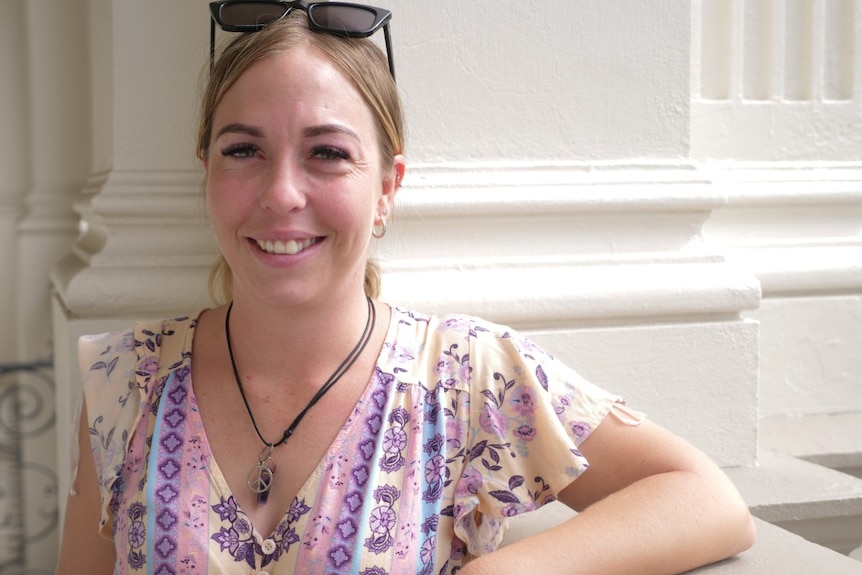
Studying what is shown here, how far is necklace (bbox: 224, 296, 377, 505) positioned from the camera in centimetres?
165

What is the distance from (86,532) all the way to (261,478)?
0.41 m

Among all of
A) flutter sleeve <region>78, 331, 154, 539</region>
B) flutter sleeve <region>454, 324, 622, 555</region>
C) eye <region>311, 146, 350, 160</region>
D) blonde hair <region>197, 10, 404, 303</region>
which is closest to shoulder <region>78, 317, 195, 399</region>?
flutter sleeve <region>78, 331, 154, 539</region>

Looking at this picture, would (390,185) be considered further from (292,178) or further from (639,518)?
(639,518)

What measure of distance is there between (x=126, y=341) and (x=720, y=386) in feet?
4.65

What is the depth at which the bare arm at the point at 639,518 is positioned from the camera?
4.91 feet

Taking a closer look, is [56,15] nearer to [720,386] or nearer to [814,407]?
[720,386]

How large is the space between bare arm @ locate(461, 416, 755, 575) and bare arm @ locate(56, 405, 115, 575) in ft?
2.45

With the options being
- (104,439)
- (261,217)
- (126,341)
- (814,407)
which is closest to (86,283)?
(126,341)

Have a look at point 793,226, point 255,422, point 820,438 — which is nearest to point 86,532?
point 255,422

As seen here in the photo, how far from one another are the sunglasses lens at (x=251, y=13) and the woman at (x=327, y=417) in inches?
1.0

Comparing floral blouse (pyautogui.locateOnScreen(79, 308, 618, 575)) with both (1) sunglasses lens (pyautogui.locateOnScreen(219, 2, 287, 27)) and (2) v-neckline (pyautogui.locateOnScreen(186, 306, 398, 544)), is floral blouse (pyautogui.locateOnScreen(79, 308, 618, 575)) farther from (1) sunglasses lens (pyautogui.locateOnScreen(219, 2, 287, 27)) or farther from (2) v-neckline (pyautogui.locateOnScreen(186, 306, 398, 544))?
(1) sunglasses lens (pyautogui.locateOnScreen(219, 2, 287, 27))

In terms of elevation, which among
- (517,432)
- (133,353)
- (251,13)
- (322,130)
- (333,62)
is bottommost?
(517,432)

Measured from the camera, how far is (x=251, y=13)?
70.1 inches

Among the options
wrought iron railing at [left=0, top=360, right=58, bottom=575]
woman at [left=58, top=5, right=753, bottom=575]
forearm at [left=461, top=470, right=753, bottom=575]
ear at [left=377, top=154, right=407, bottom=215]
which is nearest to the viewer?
forearm at [left=461, top=470, right=753, bottom=575]
